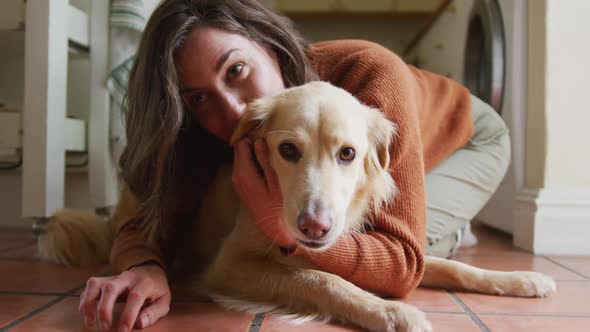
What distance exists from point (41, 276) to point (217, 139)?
2.37 feet

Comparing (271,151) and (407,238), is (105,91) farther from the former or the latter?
(407,238)

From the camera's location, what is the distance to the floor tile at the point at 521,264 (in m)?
1.69

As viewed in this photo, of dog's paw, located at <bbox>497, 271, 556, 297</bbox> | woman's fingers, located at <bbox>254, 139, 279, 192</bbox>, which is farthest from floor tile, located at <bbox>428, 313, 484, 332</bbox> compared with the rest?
woman's fingers, located at <bbox>254, 139, 279, 192</bbox>

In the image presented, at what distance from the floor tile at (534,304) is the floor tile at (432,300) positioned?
0.13 ft

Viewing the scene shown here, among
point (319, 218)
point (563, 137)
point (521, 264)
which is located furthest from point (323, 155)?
point (563, 137)

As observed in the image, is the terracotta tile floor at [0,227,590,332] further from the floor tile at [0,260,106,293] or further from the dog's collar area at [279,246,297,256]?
the dog's collar area at [279,246,297,256]

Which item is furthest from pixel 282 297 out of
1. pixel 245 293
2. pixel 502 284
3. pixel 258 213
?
pixel 502 284

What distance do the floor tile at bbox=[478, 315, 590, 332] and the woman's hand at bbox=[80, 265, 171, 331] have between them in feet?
2.52

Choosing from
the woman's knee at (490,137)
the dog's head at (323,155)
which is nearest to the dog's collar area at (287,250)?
the dog's head at (323,155)

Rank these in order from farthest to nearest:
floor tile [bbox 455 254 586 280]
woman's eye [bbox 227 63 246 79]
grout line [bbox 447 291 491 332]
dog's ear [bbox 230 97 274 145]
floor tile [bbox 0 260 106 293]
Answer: floor tile [bbox 455 254 586 280] → floor tile [bbox 0 260 106 293] → woman's eye [bbox 227 63 246 79] → dog's ear [bbox 230 97 274 145] → grout line [bbox 447 291 491 332]

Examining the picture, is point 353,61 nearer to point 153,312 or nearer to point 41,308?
point 153,312

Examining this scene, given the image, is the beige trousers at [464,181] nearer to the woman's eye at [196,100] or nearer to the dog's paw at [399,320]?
the dog's paw at [399,320]

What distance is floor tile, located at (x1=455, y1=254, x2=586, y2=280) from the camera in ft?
5.55

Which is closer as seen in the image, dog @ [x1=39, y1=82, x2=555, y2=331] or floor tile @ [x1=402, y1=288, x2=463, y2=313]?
dog @ [x1=39, y1=82, x2=555, y2=331]
